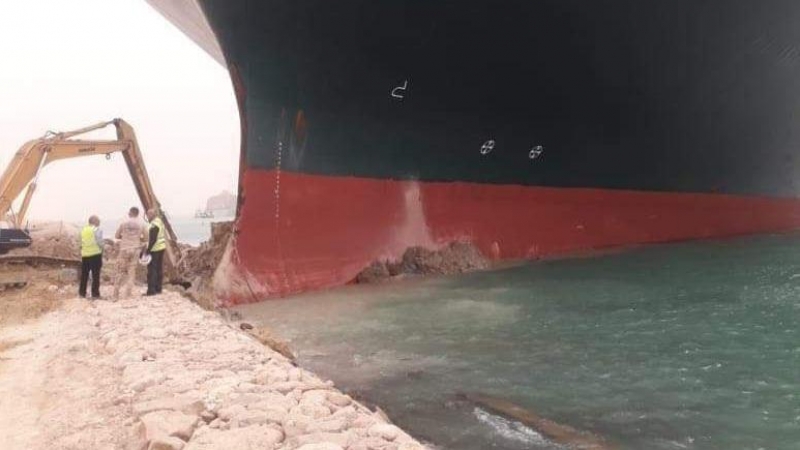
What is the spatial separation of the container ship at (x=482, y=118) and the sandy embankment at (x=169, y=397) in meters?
4.03

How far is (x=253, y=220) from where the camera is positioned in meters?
8.80

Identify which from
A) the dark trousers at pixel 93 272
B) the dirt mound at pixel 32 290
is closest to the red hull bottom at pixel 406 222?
the dark trousers at pixel 93 272

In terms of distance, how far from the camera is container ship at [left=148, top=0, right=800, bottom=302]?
888 cm

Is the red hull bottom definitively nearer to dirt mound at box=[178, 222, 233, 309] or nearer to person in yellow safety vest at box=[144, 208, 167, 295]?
dirt mound at box=[178, 222, 233, 309]

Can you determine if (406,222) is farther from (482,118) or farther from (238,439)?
(238,439)

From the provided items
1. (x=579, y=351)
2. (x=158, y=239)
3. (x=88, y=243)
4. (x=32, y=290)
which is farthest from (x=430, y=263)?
(x=32, y=290)

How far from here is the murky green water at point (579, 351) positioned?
12.7ft

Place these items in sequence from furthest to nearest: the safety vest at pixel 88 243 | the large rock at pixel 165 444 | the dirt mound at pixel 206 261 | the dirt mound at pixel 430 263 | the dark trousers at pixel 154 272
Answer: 1. the dirt mound at pixel 430 263
2. the dirt mound at pixel 206 261
3. the safety vest at pixel 88 243
4. the dark trousers at pixel 154 272
5. the large rock at pixel 165 444

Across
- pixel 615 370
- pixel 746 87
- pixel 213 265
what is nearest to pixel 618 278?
pixel 615 370

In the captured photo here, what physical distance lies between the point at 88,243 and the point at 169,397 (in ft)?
17.8

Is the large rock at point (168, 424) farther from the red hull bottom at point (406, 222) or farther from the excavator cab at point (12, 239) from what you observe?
the excavator cab at point (12, 239)

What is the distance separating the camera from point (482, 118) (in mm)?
10734

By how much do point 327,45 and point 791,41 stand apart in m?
11.5

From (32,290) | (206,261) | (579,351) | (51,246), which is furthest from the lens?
(51,246)
